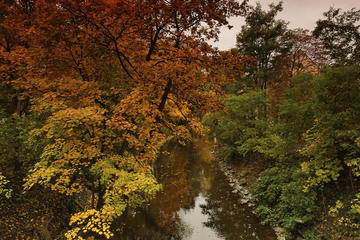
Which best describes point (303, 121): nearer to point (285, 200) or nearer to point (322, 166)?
point (322, 166)

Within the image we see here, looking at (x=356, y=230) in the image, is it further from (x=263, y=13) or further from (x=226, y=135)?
(x=263, y=13)

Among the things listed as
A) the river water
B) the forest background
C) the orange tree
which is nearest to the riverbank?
the river water

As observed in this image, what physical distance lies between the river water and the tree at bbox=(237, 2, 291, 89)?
1090cm

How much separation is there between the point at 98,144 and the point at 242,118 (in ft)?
40.4

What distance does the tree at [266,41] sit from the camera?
17.3 meters

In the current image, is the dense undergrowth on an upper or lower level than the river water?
upper

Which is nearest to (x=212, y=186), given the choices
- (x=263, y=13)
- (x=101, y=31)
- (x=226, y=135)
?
(x=226, y=135)

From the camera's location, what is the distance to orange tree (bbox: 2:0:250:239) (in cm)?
552

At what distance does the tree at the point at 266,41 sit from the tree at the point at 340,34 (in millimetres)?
5519

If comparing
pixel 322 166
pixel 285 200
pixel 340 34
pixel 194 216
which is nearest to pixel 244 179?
pixel 194 216

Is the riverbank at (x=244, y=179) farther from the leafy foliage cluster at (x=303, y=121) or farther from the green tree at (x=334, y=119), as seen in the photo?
the green tree at (x=334, y=119)

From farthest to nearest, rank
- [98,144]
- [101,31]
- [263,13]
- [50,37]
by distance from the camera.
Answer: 1. [263,13]
2. [98,144]
3. [50,37]
4. [101,31]

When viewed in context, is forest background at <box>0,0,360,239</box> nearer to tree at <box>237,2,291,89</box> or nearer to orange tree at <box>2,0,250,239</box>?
orange tree at <box>2,0,250,239</box>

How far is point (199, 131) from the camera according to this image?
7.32 m
